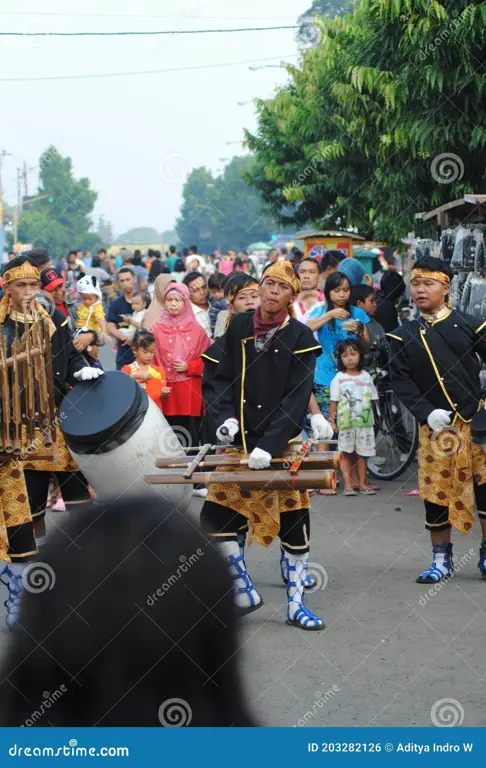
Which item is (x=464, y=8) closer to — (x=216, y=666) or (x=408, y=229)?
(x=408, y=229)

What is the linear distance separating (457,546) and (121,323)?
530cm

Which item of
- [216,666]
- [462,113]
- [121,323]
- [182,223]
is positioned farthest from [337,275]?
[182,223]

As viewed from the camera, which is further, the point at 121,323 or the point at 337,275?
the point at 121,323

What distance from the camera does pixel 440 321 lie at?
7426mm

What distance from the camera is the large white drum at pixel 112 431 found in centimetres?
638

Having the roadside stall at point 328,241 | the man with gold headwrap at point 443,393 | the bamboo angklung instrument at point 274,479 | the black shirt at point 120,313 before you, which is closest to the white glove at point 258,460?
the bamboo angklung instrument at point 274,479

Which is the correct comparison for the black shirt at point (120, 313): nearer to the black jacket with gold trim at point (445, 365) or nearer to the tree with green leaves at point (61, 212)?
the black jacket with gold trim at point (445, 365)

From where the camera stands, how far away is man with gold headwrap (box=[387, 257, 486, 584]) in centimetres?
734

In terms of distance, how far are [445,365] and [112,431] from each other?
6.86ft

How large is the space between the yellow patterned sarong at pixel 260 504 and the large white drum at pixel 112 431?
32 cm

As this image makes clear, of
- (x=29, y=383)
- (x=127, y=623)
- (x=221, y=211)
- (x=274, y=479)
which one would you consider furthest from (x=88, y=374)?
(x=221, y=211)

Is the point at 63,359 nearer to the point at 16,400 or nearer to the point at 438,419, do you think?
the point at 16,400

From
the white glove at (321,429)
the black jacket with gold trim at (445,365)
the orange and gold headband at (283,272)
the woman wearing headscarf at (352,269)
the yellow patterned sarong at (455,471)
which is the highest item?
the orange and gold headband at (283,272)

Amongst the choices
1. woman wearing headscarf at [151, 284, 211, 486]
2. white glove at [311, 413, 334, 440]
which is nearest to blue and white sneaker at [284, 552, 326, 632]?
white glove at [311, 413, 334, 440]
